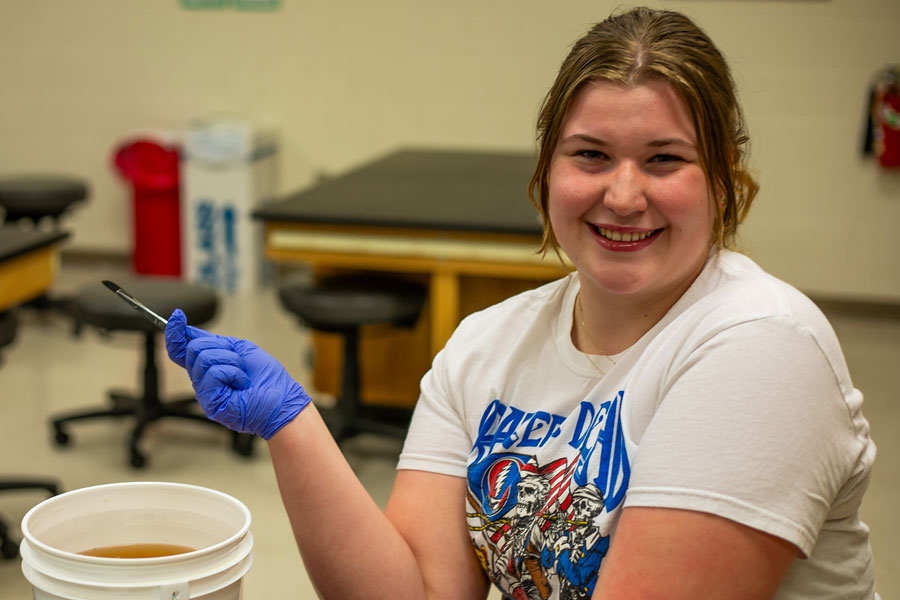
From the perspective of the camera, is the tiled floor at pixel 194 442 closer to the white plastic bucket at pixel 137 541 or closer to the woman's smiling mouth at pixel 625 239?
the white plastic bucket at pixel 137 541

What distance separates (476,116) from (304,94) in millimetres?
912

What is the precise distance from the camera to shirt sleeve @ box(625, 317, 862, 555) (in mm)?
999

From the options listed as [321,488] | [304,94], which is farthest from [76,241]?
[321,488]

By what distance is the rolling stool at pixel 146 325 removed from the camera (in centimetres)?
→ 308

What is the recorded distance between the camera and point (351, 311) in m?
3.09

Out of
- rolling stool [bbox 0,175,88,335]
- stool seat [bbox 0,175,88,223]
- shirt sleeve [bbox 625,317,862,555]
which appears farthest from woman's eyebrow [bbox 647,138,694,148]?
stool seat [bbox 0,175,88,223]

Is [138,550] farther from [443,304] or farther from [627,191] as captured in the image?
[443,304]

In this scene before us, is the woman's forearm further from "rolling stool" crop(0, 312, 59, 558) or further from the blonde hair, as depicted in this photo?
"rolling stool" crop(0, 312, 59, 558)

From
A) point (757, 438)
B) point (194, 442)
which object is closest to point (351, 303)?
point (194, 442)

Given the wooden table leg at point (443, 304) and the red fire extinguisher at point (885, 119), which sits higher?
the red fire extinguisher at point (885, 119)

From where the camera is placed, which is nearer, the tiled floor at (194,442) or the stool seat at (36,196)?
the tiled floor at (194,442)

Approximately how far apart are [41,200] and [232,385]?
3764 millimetres

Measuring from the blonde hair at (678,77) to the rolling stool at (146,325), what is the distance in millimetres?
2051

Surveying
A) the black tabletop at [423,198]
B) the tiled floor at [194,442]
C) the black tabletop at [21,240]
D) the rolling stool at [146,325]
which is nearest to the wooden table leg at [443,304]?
the black tabletop at [423,198]
